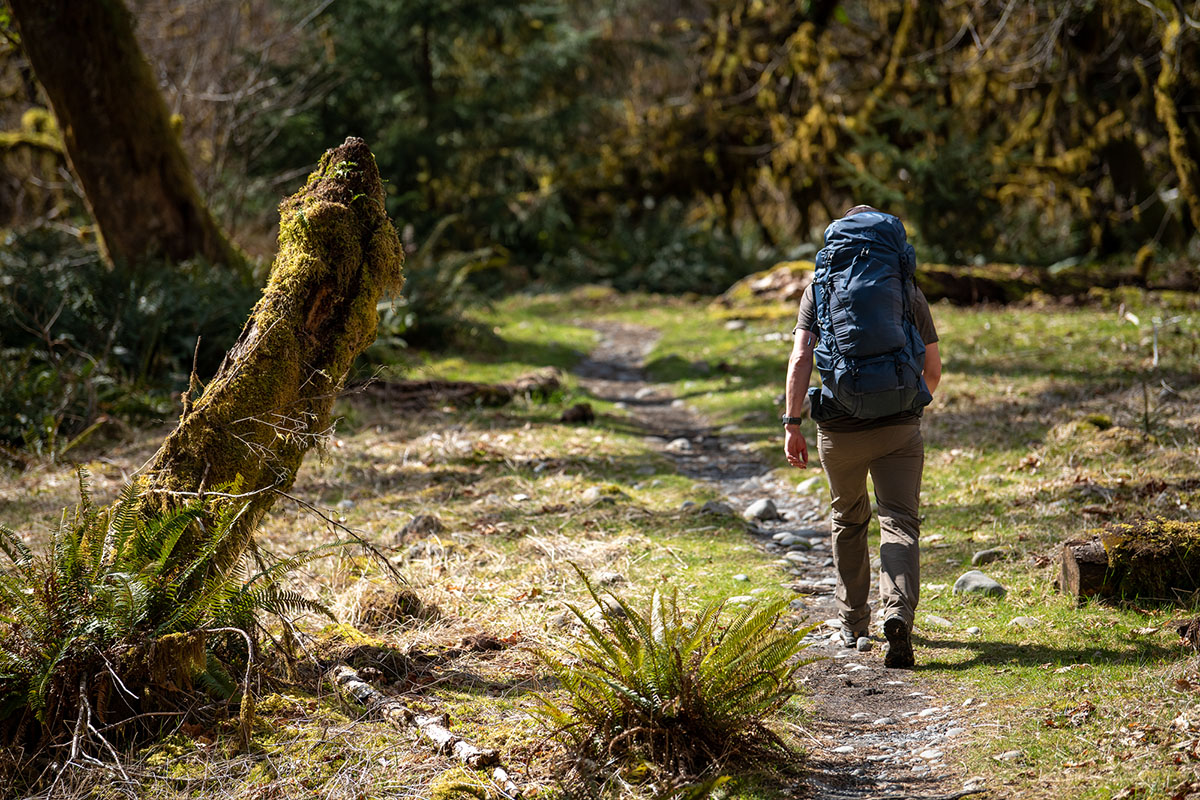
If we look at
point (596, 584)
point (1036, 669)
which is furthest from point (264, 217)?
point (1036, 669)

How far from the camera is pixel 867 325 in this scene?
13.4 feet

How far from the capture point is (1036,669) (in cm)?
395

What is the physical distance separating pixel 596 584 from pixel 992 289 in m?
10.6

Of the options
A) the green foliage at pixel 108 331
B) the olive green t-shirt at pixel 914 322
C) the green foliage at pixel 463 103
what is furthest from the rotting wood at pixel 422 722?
the green foliage at pixel 463 103

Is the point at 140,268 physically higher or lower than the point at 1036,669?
higher

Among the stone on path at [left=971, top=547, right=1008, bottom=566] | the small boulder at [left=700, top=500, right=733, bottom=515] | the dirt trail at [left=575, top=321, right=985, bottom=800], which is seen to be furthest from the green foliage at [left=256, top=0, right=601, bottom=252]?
the stone on path at [left=971, top=547, right=1008, bottom=566]

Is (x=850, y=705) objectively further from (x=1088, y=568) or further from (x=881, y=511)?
(x=1088, y=568)

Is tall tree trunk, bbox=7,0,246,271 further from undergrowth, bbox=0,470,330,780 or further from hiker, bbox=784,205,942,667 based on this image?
hiker, bbox=784,205,942,667

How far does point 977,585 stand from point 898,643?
104 centimetres

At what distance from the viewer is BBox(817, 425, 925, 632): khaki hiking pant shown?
4.21m

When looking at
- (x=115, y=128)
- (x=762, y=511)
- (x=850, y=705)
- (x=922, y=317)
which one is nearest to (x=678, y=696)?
(x=850, y=705)

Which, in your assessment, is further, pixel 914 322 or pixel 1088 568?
pixel 1088 568

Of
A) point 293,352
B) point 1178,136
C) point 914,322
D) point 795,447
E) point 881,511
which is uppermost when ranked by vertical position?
point 1178,136

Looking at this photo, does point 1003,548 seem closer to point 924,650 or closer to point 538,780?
point 924,650
